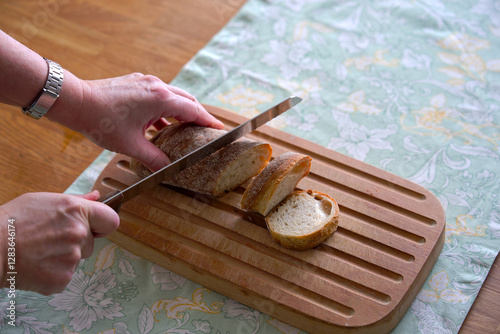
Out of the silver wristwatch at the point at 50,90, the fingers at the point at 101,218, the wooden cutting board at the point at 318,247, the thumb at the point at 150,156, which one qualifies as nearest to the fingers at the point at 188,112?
the thumb at the point at 150,156

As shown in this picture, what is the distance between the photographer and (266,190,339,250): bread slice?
160 cm

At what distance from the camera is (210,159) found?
1.78 meters

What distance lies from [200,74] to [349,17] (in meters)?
0.93

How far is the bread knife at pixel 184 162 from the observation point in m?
1.56

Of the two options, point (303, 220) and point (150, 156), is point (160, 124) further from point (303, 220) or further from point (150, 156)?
point (303, 220)

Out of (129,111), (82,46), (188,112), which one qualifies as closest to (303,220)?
(188,112)

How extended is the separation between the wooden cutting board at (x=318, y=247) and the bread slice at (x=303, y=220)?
46 mm

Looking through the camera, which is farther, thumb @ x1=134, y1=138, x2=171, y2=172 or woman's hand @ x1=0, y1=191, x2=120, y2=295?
thumb @ x1=134, y1=138, x2=171, y2=172

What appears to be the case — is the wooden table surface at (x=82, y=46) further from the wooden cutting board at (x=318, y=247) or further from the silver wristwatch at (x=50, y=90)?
the silver wristwatch at (x=50, y=90)

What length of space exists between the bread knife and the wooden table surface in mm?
525

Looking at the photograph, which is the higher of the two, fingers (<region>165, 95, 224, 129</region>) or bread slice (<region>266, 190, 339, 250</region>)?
fingers (<region>165, 95, 224, 129</region>)

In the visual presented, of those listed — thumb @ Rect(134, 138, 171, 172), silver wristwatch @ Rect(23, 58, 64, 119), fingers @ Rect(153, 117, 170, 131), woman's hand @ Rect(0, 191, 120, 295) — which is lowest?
woman's hand @ Rect(0, 191, 120, 295)

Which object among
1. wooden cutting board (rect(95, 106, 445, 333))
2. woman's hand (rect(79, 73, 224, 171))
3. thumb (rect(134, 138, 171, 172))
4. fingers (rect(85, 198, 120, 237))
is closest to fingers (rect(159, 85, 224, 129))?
woman's hand (rect(79, 73, 224, 171))

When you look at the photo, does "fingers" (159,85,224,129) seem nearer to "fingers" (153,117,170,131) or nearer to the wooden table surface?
"fingers" (153,117,170,131)
